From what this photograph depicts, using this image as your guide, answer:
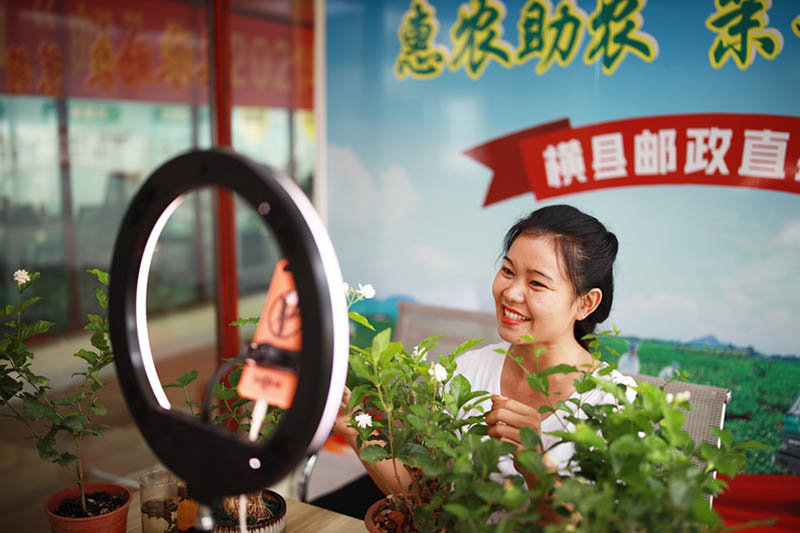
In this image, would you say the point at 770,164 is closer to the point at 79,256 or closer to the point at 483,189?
the point at 483,189

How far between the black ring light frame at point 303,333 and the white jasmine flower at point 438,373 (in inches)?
11.2

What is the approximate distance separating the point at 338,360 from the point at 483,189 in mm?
2156

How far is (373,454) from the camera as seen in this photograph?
0.96 metres

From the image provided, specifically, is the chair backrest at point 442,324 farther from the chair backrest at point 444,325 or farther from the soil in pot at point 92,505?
the soil in pot at point 92,505

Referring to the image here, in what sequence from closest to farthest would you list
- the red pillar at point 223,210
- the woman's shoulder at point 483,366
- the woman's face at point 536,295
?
the woman's face at point 536,295 → the woman's shoulder at point 483,366 → the red pillar at point 223,210

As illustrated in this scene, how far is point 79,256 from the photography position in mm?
3061

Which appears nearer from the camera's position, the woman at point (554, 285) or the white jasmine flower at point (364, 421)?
the white jasmine flower at point (364, 421)

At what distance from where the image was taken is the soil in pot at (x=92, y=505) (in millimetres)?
1144

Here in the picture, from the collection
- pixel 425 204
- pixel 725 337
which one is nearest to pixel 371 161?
pixel 425 204

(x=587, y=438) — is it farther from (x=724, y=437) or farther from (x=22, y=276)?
(x=22, y=276)

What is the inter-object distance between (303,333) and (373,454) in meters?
0.34

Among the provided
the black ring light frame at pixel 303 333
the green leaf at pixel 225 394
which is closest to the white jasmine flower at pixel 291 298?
the black ring light frame at pixel 303 333

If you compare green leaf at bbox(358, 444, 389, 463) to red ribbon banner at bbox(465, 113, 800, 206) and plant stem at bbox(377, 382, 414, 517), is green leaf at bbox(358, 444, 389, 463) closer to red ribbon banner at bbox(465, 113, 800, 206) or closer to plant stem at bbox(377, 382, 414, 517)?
plant stem at bbox(377, 382, 414, 517)

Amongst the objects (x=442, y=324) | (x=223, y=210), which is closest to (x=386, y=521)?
(x=442, y=324)
